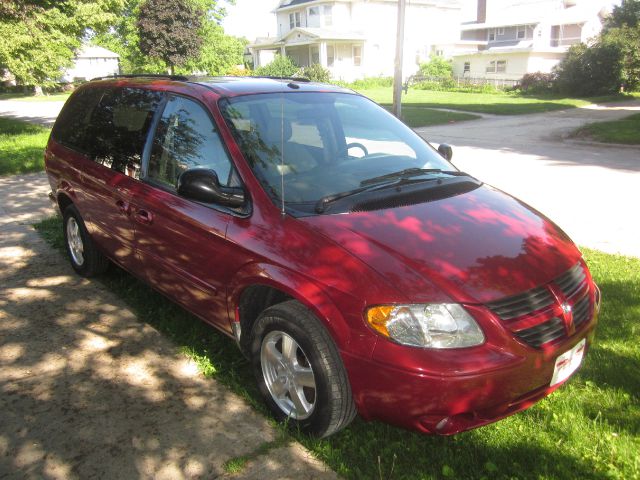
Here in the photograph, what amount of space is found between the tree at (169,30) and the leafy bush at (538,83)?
23.2 meters

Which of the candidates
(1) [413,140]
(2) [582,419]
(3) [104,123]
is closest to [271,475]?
(2) [582,419]

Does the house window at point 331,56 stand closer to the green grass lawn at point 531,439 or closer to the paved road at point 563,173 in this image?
the paved road at point 563,173

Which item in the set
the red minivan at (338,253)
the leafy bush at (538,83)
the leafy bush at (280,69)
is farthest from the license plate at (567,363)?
the leafy bush at (280,69)

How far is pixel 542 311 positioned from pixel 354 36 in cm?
5065

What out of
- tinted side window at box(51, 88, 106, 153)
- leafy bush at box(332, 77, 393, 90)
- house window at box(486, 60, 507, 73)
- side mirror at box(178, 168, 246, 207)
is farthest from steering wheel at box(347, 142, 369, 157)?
house window at box(486, 60, 507, 73)

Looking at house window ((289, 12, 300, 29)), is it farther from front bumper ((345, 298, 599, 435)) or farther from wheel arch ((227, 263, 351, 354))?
front bumper ((345, 298, 599, 435))

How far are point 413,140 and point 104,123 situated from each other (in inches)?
99.6

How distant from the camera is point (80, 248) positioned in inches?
204

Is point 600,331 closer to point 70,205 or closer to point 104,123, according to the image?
point 104,123

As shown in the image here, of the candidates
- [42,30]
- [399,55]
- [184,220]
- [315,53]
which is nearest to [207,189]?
[184,220]

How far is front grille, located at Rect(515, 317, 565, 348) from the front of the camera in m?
2.53

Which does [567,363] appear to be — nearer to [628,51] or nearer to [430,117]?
[430,117]

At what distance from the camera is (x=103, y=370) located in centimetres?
368

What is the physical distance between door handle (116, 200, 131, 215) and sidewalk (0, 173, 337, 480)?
Result: 91cm
